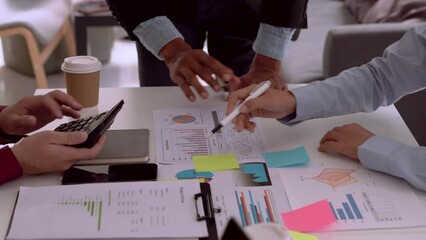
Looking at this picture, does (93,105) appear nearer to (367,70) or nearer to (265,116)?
(265,116)

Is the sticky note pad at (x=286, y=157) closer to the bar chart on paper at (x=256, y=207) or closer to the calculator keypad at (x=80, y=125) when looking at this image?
the bar chart on paper at (x=256, y=207)

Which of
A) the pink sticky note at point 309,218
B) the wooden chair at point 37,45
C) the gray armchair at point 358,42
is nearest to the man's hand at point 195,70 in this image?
the pink sticky note at point 309,218

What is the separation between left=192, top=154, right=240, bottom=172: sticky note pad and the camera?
1.02m

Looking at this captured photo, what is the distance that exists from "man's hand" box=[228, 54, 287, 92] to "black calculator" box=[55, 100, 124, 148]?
0.33 metres

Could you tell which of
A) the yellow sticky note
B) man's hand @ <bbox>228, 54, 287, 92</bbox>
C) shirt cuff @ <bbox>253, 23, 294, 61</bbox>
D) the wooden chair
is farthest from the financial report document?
the wooden chair

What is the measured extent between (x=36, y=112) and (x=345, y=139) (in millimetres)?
614

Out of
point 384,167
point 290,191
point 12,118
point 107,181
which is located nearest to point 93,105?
point 12,118

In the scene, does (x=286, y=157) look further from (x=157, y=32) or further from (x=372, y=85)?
(x=157, y=32)

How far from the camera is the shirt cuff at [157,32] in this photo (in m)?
1.32

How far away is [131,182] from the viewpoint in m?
0.94

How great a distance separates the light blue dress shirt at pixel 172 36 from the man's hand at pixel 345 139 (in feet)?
1.09

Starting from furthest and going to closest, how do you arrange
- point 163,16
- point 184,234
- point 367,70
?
point 163,16
point 367,70
point 184,234

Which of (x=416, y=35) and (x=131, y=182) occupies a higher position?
(x=416, y=35)

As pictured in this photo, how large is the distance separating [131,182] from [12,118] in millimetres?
322
